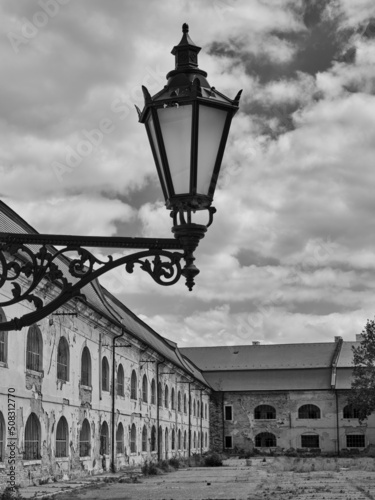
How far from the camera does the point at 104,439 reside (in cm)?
2309

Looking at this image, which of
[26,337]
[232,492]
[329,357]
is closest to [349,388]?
[329,357]

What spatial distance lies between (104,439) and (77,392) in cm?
370

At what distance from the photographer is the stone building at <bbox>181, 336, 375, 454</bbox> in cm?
4969

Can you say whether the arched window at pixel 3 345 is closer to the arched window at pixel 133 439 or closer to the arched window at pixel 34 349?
the arched window at pixel 34 349

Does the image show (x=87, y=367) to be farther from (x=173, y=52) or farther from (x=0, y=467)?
(x=173, y=52)

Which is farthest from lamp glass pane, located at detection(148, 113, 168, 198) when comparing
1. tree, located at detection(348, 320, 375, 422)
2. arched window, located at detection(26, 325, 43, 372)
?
tree, located at detection(348, 320, 375, 422)

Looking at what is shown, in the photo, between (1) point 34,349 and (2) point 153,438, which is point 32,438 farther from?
(2) point 153,438

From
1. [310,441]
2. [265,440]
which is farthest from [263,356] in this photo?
[310,441]

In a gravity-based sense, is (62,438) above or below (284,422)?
above

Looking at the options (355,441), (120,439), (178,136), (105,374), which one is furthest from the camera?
(355,441)

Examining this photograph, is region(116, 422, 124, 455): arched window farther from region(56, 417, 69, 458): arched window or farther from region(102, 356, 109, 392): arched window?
region(56, 417, 69, 458): arched window

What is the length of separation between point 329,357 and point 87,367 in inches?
1431

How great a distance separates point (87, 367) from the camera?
21.5 m

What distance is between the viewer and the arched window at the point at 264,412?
51000mm
